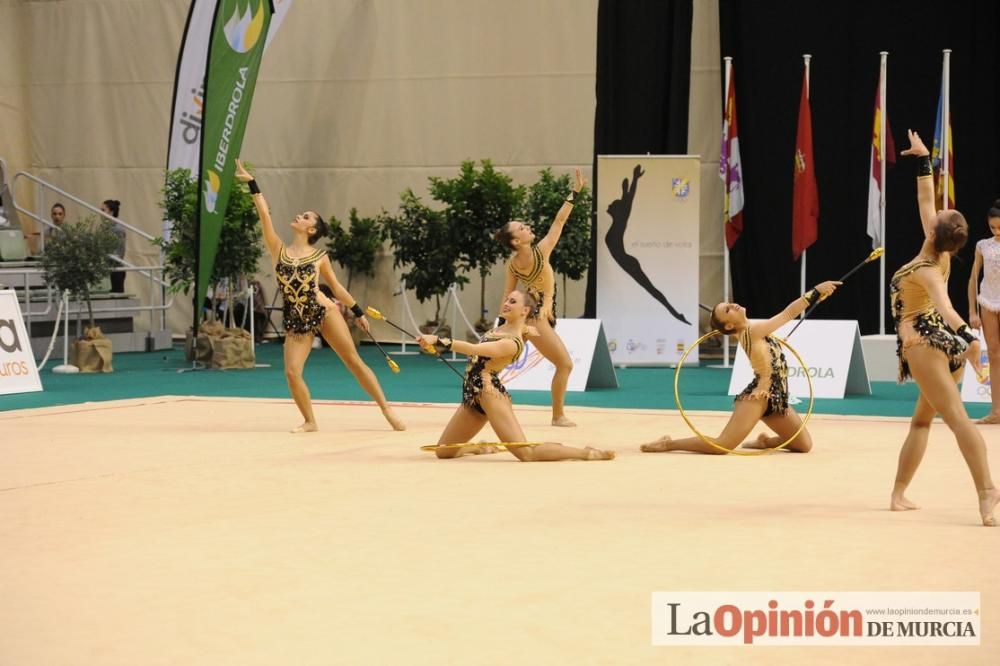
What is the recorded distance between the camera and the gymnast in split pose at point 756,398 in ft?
27.5

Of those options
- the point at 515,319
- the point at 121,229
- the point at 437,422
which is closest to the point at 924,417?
the point at 515,319

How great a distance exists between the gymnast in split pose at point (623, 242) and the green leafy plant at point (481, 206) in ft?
5.74

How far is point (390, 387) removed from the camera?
45.1 feet

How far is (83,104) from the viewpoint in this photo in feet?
70.4

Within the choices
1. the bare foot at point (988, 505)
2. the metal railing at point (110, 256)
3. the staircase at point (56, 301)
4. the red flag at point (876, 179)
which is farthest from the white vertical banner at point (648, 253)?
the bare foot at point (988, 505)

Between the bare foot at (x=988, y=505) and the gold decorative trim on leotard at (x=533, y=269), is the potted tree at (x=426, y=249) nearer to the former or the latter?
the gold decorative trim on leotard at (x=533, y=269)

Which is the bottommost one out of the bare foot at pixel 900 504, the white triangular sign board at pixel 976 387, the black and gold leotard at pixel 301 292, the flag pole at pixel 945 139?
the white triangular sign board at pixel 976 387

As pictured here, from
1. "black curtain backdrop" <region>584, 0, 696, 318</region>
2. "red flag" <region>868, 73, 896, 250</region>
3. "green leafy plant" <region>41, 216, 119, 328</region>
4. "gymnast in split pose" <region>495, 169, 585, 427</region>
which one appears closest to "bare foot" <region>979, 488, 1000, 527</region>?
"gymnast in split pose" <region>495, 169, 585, 427</region>

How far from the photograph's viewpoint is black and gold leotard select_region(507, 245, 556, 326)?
33.5ft

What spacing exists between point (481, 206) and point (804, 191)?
13.6ft

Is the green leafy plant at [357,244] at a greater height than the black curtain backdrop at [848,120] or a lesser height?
lesser

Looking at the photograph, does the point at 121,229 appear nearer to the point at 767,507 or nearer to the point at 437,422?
the point at 437,422

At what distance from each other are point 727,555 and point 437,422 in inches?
209

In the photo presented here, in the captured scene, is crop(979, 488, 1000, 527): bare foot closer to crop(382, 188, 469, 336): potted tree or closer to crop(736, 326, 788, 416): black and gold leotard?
crop(736, 326, 788, 416): black and gold leotard
